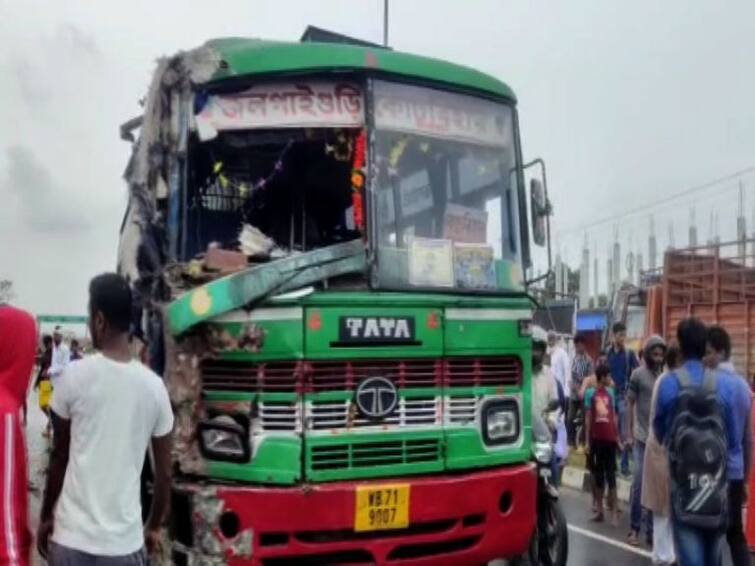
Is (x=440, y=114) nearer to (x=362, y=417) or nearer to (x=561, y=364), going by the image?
(x=362, y=417)

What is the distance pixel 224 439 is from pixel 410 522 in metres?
1.08

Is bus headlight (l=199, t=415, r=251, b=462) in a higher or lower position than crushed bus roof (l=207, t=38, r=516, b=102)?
lower

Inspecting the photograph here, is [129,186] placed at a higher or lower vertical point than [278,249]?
higher

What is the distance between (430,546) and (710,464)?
1.56 metres

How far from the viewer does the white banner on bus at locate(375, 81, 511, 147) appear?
571 cm

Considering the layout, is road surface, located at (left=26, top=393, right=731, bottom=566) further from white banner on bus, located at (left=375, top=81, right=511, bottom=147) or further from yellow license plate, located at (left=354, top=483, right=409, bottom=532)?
white banner on bus, located at (left=375, top=81, right=511, bottom=147)

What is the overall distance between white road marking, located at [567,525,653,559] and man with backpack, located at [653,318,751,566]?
8.54ft

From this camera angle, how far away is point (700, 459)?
5.16 meters

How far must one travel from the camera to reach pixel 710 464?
16.9 ft

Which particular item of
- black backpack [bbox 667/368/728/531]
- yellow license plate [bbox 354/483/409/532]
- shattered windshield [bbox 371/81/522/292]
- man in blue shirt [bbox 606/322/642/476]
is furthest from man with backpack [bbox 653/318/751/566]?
man in blue shirt [bbox 606/322/642/476]

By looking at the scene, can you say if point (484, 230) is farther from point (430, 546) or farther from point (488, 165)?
point (430, 546)

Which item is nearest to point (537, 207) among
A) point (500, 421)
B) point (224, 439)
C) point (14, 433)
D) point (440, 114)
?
point (440, 114)

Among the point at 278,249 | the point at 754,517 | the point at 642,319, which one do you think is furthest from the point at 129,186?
the point at 642,319

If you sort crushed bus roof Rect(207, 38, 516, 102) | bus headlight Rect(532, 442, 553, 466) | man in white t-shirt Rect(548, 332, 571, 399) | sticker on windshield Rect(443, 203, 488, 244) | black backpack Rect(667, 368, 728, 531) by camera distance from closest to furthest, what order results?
1. black backpack Rect(667, 368, 728, 531)
2. crushed bus roof Rect(207, 38, 516, 102)
3. sticker on windshield Rect(443, 203, 488, 244)
4. bus headlight Rect(532, 442, 553, 466)
5. man in white t-shirt Rect(548, 332, 571, 399)
